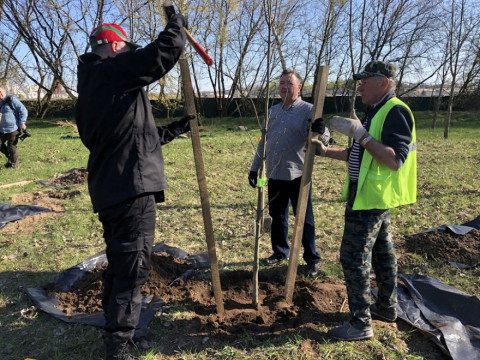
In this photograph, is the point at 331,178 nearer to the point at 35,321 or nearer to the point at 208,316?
the point at 208,316

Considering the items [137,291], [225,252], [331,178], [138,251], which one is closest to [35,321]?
[137,291]

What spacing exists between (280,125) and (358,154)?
1.15 m

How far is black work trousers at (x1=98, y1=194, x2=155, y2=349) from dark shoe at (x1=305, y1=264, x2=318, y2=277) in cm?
188

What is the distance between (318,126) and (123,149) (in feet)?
4.51

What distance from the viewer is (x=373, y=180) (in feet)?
7.84

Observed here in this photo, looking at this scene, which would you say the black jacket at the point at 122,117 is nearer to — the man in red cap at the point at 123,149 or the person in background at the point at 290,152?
the man in red cap at the point at 123,149

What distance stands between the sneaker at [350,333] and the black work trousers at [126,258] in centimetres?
146

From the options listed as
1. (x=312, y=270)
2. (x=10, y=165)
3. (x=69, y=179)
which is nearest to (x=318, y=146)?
(x=312, y=270)

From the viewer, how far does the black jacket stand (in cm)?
203

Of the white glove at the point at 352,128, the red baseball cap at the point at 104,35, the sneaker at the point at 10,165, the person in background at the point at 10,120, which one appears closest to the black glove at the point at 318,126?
the white glove at the point at 352,128

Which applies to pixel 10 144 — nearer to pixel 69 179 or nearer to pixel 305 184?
pixel 69 179

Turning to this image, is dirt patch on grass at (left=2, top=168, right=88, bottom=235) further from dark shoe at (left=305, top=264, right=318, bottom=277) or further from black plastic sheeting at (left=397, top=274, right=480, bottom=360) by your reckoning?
black plastic sheeting at (left=397, top=274, right=480, bottom=360)

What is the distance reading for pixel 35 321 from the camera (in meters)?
3.06

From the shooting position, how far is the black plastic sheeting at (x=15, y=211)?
5.22 metres
